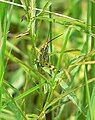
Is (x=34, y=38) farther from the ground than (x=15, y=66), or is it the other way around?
(x=34, y=38)

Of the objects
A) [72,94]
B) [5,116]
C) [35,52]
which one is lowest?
[5,116]

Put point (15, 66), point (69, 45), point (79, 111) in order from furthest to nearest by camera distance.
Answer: point (15, 66)
point (69, 45)
point (79, 111)

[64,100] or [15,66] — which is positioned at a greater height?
[64,100]

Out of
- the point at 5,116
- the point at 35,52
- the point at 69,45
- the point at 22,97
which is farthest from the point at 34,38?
the point at 69,45

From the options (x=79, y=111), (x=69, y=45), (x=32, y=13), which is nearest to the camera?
(x=32, y=13)

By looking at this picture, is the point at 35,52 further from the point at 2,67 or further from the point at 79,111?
the point at 79,111

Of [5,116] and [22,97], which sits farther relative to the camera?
[5,116]

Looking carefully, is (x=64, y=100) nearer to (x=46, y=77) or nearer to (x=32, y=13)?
(x=46, y=77)

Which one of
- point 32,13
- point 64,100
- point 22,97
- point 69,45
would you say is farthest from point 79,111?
point 69,45

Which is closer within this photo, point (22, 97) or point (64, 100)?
point (22, 97)
